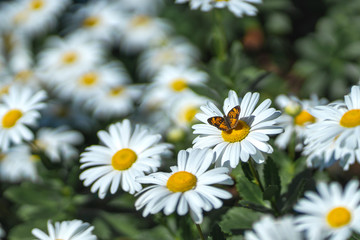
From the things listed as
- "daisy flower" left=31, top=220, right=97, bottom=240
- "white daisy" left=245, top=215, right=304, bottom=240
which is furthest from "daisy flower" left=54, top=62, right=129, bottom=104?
"white daisy" left=245, top=215, right=304, bottom=240

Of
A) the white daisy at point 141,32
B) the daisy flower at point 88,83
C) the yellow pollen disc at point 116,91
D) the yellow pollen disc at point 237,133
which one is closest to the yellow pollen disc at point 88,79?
the daisy flower at point 88,83

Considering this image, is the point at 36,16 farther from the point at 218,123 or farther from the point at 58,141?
the point at 218,123

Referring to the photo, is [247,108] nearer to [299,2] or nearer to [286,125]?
[286,125]

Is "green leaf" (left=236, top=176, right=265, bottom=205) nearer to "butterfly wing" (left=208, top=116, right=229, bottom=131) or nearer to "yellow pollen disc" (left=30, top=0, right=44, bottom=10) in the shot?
"butterfly wing" (left=208, top=116, right=229, bottom=131)

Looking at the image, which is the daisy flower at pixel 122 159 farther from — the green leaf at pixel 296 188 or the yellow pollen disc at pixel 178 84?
the yellow pollen disc at pixel 178 84

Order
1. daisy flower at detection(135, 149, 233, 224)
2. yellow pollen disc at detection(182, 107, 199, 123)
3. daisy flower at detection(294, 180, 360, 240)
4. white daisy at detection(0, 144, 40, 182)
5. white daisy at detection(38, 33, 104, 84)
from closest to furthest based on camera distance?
daisy flower at detection(294, 180, 360, 240)
daisy flower at detection(135, 149, 233, 224)
yellow pollen disc at detection(182, 107, 199, 123)
white daisy at detection(0, 144, 40, 182)
white daisy at detection(38, 33, 104, 84)

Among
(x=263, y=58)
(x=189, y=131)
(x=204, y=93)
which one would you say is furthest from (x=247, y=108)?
(x=263, y=58)
